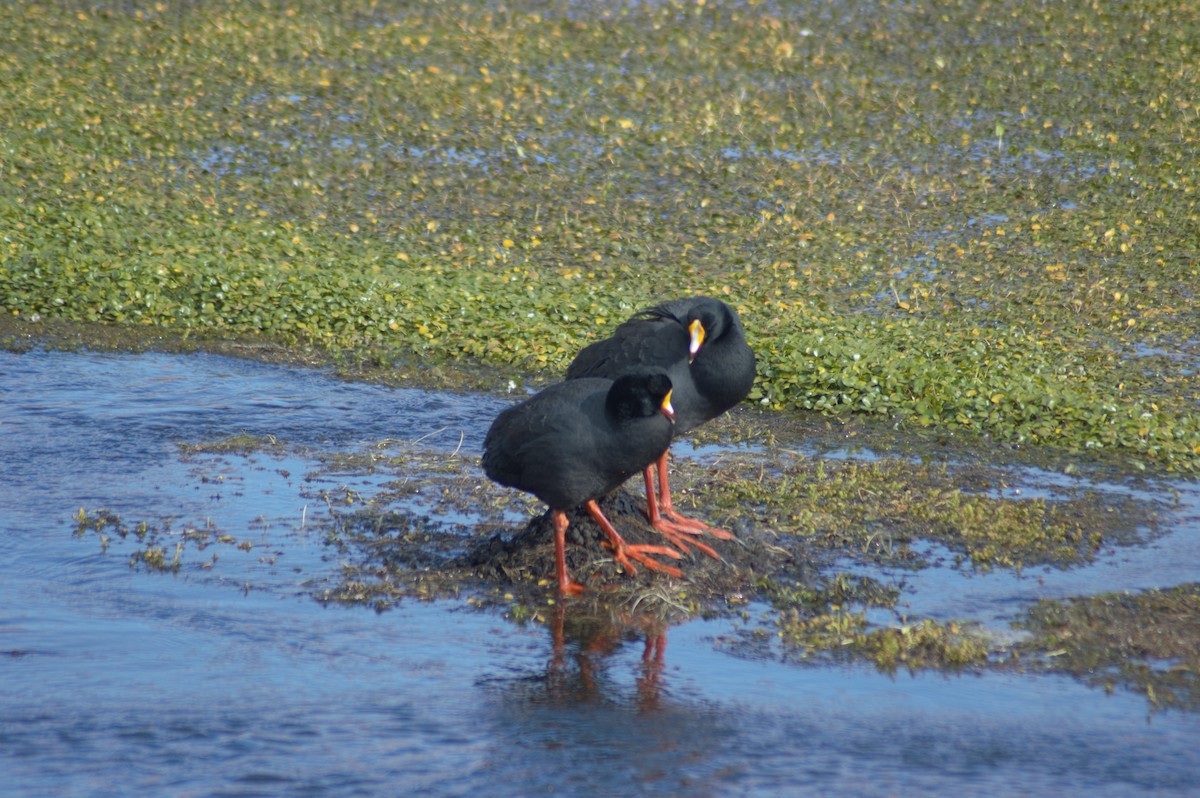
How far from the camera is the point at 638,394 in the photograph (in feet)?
24.2

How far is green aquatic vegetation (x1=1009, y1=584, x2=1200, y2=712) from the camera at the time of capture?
6512mm

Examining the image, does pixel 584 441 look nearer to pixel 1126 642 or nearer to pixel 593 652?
pixel 593 652

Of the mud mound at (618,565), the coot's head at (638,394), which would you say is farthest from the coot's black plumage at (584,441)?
the mud mound at (618,565)

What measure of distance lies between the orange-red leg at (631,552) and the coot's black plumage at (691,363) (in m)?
0.22

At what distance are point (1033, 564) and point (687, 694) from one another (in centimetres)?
265

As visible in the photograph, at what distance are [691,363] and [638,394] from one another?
3.96ft

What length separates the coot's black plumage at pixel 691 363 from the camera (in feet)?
27.5

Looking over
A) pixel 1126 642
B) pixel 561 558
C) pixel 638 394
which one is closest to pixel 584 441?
pixel 638 394

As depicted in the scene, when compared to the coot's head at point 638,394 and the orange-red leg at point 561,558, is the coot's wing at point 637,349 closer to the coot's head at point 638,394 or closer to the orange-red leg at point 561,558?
the coot's head at point 638,394

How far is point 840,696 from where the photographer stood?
21.1 feet

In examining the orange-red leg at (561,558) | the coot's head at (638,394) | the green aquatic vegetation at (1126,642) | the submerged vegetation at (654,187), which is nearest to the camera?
the green aquatic vegetation at (1126,642)

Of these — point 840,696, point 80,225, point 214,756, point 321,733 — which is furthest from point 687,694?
point 80,225

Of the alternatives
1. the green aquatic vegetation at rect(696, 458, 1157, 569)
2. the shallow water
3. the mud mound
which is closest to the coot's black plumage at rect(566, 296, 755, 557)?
the mud mound

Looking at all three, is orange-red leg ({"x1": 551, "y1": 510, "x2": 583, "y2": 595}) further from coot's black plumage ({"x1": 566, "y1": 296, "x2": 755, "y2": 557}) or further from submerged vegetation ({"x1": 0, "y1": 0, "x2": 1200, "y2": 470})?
submerged vegetation ({"x1": 0, "y1": 0, "x2": 1200, "y2": 470})
